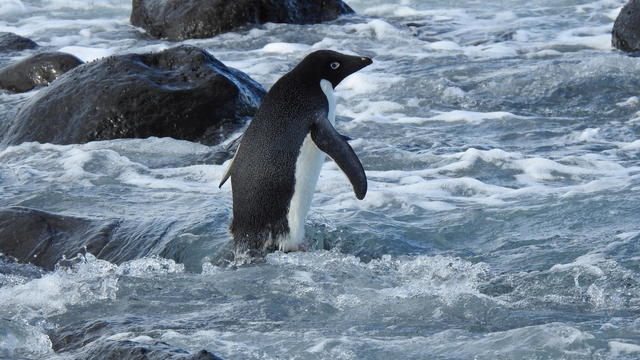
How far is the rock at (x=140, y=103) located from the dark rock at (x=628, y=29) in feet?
15.2

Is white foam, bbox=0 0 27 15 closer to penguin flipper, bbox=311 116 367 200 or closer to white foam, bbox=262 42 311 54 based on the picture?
white foam, bbox=262 42 311 54

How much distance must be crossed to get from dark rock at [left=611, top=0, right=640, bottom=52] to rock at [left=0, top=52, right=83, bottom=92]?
5676 millimetres

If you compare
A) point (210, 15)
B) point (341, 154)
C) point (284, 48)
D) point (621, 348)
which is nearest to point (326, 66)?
point (341, 154)

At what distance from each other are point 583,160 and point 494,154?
66 cm

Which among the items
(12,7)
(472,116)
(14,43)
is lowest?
(12,7)

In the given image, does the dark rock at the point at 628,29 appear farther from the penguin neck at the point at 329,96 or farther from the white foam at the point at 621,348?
the white foam at the point at 621,348

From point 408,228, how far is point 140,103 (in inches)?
124

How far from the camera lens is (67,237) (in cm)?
643

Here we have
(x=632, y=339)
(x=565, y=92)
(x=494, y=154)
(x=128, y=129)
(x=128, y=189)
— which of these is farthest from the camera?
(x=565, y=92)

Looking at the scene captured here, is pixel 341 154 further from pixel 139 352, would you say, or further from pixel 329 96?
pixel 139 352

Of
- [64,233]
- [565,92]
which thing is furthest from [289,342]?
[565,92]

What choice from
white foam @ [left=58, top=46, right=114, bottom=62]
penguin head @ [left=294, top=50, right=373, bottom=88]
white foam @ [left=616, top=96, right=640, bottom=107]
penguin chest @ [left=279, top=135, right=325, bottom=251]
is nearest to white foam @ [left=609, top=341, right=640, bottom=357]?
penguin chest @ [left=279, top=135, right=325, bottom=251]

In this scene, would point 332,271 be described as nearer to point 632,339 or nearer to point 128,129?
point 632,339

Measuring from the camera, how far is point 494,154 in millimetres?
8445
